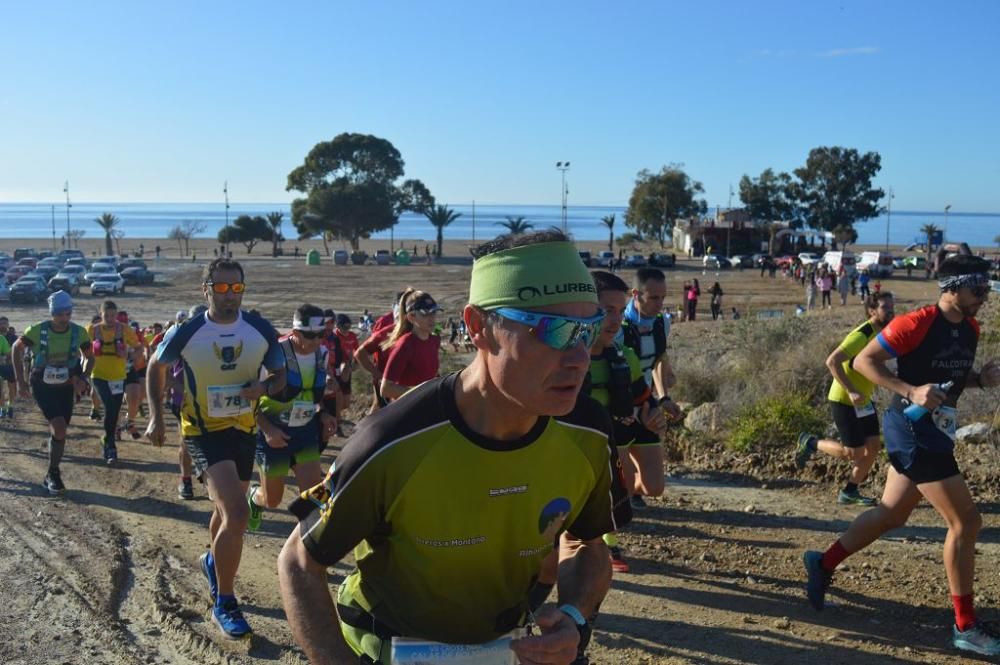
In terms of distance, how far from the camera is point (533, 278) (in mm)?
2443

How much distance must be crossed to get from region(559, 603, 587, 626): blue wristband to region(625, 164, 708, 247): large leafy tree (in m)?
95.5

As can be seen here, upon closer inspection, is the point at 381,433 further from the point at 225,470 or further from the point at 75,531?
the point at 75,531

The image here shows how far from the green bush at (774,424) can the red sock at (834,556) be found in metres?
4.01

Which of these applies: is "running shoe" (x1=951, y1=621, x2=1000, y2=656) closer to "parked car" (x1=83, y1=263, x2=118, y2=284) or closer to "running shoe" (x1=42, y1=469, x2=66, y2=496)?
"running shoe" (x1=42, y1=469, x2=66, y2=496)

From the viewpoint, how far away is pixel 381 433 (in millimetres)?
2455

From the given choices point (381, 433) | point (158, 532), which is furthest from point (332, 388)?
point (381, 433)

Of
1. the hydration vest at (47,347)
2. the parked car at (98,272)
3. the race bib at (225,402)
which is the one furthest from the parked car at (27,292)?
the race bib at (225,402)

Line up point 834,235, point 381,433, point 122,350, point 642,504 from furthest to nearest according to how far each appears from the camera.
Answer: point 834,235 < point 122,350 < point 642,504 < point 381,433

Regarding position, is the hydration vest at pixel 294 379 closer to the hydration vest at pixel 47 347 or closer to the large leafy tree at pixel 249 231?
the hydration vest at pixel 47 347

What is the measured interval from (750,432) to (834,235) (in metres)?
85.9

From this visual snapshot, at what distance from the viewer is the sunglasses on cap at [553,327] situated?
93.8 inches

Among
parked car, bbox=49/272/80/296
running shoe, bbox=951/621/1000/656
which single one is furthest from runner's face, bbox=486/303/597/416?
parked car, bbox=49/272/80/296

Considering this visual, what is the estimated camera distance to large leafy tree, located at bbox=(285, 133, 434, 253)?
9500 cm

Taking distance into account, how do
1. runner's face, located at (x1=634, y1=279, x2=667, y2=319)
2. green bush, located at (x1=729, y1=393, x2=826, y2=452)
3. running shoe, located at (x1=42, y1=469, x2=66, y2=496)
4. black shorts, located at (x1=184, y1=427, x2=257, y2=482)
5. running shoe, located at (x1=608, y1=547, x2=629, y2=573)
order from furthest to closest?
1. green bush, located at (x1=729, y1=393, x2=826, y2=452)
2. running shoe, located at (x1=42, y1=469, x2=66, y2=496)
3. runner's face, located at (x1=634, y1=279, x2=667, y2=319)
4. running shoe, located at (x1=608, y1=547, x2=629, y2=573)
5. black shorts, located at (x1=184, y1=427, x2=257, y2=482)
